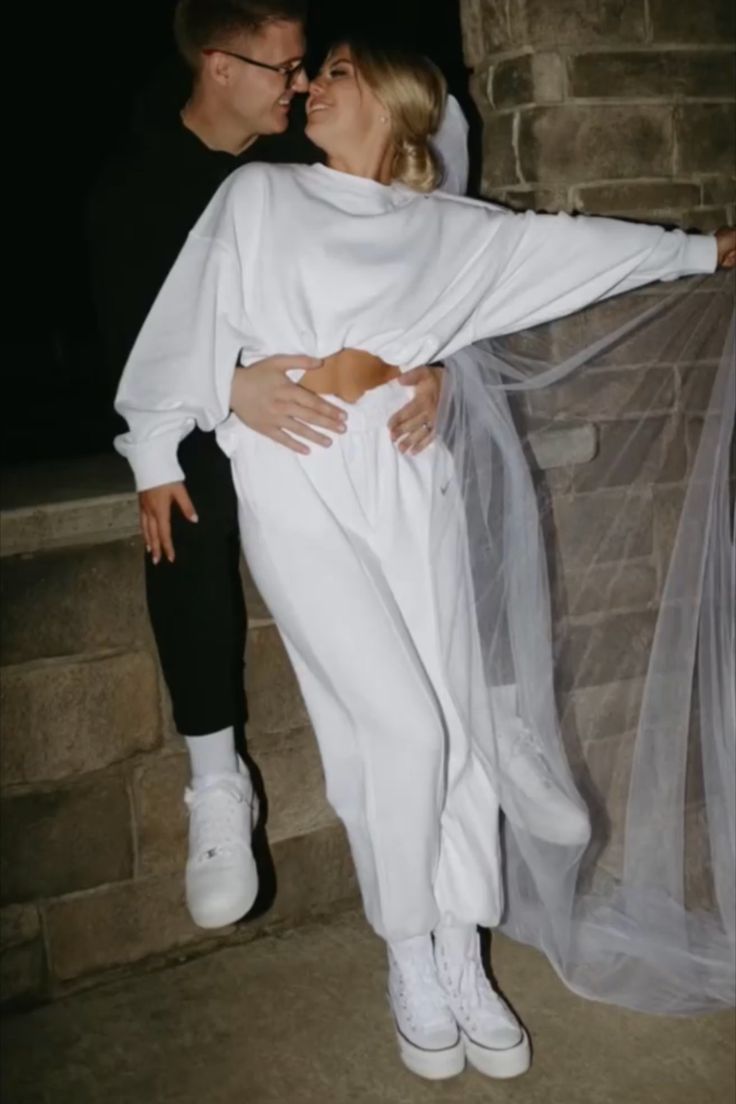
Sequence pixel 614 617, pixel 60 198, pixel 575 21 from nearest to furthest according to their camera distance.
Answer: pixel 614 617
pixel 575 21
pixel 60 198

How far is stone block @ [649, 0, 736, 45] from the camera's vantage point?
249cm

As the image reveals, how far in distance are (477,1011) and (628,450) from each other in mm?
1049

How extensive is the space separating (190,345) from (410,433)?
0.38 meters

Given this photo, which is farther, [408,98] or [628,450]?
[628,450]

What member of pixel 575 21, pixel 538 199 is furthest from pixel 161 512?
pixel 575 21

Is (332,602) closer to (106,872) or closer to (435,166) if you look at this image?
(435,166)

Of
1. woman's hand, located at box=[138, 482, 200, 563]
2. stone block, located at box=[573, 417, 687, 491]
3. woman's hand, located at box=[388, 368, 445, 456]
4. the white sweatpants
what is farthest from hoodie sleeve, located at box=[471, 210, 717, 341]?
woman's hand, located at box=[138, 482, 200, 563]

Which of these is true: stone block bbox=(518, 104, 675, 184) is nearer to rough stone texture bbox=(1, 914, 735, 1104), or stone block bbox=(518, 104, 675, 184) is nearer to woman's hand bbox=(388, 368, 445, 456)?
woman's hand bbox=(388, 368, 445, 456)

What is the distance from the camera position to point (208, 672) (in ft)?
6.98

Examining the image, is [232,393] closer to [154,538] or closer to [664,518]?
[154,538]

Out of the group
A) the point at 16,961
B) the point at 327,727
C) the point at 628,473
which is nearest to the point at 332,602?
the point at 327,727

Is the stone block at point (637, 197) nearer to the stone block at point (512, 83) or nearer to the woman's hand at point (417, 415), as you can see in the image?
the stone block at point (512, 83)

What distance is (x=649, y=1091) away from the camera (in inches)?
81.3

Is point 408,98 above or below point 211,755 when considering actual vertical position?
above
